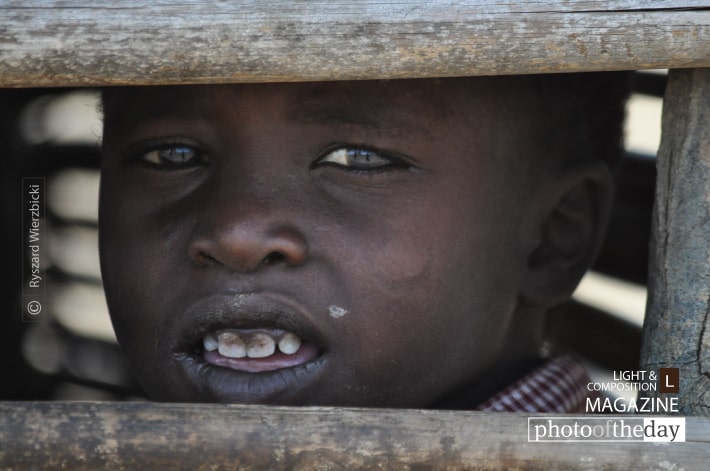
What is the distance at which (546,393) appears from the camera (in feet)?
6.38

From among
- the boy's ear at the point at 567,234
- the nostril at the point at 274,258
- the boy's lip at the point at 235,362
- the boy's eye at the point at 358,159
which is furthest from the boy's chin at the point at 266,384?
the boy's ear at the point at 567,234

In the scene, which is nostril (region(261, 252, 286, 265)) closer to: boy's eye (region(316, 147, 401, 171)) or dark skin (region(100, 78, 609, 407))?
dark skin (region(100, 78, 609, 407))

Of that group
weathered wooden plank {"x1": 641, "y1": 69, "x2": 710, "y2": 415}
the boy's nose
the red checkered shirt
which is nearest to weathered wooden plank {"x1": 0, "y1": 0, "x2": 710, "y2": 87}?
weathered wooden plank {"x1": 641, "y1": 69, "x2": 710, "y2": 415}

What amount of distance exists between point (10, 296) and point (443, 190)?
1508 millimetres

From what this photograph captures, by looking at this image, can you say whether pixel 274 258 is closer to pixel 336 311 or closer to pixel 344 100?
pixel 336 311

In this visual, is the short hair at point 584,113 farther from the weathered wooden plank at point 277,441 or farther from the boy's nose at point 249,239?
the weathered wooden plank at point 277,441

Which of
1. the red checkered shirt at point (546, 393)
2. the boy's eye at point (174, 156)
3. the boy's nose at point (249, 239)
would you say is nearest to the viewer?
the boy's nose at point (249, 239)

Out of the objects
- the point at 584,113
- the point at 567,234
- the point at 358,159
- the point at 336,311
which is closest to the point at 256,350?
the point at 336,311

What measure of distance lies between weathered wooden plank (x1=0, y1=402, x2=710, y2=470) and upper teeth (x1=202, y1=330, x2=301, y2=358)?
396 millimetres

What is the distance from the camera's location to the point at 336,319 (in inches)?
62.7

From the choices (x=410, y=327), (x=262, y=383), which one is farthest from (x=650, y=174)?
(x=262, y=383)

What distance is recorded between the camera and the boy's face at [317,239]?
158 cm

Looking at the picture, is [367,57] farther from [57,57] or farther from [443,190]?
[443,190]

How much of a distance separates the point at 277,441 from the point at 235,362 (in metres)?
0.47
